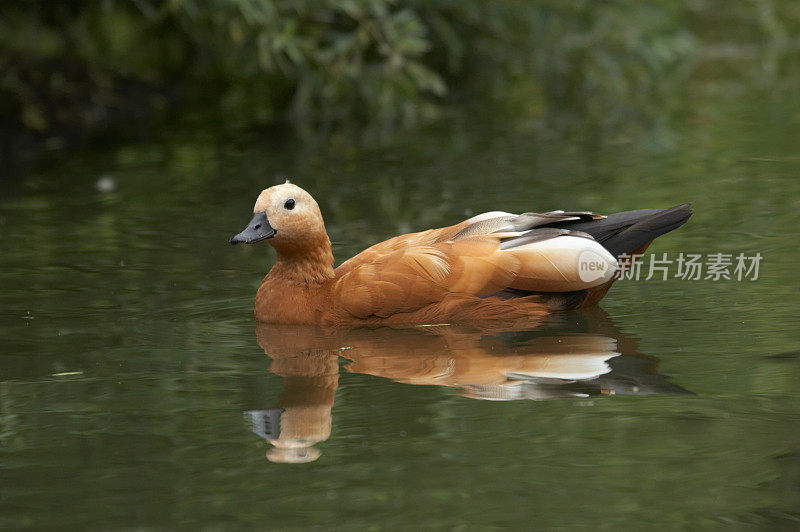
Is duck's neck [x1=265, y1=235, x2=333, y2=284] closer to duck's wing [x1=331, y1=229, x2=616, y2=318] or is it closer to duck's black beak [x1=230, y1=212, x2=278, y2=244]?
duck's black beak [x1=230, y1=212, x2=278, y2=244]

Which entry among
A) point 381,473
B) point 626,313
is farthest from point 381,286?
point 381,473

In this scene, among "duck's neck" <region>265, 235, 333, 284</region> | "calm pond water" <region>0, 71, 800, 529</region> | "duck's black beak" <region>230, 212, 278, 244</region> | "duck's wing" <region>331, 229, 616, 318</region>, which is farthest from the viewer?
"duck's neck" <region>265, 235, 333, 284</region>

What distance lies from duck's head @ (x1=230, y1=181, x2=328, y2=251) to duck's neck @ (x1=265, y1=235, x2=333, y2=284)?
0.13 ft

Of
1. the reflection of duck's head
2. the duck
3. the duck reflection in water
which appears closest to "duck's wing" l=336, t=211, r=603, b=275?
the duck

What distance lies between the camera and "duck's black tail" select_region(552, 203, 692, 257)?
6773 mm

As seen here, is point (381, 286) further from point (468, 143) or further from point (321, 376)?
point (468, 143)

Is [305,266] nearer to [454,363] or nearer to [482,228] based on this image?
[482,228]

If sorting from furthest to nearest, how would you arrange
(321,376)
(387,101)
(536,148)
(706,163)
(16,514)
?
(387,101), (536,148), (706,163), (321,376), (16,514)

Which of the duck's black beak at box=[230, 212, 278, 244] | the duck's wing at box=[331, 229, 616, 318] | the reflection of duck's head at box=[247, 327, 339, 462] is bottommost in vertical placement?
the reflection of duck's head at box=[247, 327, 339, 462]

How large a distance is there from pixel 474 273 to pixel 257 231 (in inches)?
47.2

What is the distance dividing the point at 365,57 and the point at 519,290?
848 centimetres

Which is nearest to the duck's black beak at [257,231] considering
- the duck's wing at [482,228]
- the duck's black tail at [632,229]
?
the duck's wing at [482,228]

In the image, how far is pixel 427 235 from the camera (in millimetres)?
7020

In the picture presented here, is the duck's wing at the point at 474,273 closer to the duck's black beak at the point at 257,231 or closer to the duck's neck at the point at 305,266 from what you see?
the duck's neck at the point at 305,266
